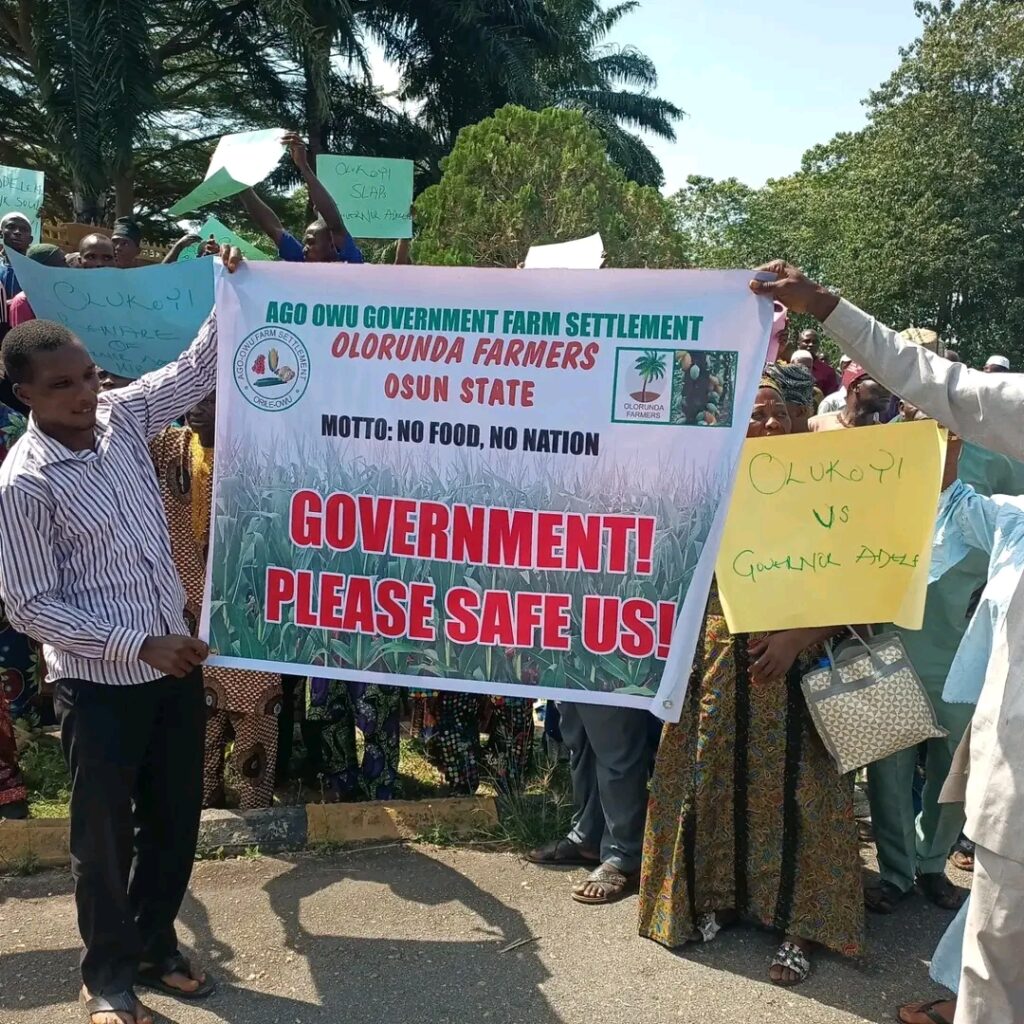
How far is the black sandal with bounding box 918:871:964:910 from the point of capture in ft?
11.4

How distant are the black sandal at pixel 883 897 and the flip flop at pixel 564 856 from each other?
3.18 feet

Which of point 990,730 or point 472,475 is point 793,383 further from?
point 990,730

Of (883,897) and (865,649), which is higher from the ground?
(865,649)

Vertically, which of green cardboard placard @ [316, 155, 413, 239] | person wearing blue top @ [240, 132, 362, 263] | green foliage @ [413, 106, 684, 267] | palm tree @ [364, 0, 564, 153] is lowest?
person wearing blue top @ [240, 132, 362, 263]

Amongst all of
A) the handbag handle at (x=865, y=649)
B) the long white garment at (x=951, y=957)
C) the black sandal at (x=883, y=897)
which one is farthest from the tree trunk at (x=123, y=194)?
the long white garment at (x=951, y=957)

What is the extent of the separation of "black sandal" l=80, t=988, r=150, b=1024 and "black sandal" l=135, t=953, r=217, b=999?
16 centimetres

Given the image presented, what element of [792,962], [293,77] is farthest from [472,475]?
[293,77]

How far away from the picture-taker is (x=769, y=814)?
3.07 m

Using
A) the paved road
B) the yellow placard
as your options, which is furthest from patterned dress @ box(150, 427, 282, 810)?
the yellow placard

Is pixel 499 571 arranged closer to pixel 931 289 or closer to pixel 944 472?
pixel 944 472

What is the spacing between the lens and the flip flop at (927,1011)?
2748mm

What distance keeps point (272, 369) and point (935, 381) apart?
191cm

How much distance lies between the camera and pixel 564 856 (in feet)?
12.3

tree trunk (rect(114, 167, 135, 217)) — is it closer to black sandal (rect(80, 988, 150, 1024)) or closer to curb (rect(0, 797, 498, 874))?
curb (rect(0, 797, 498, 874))
